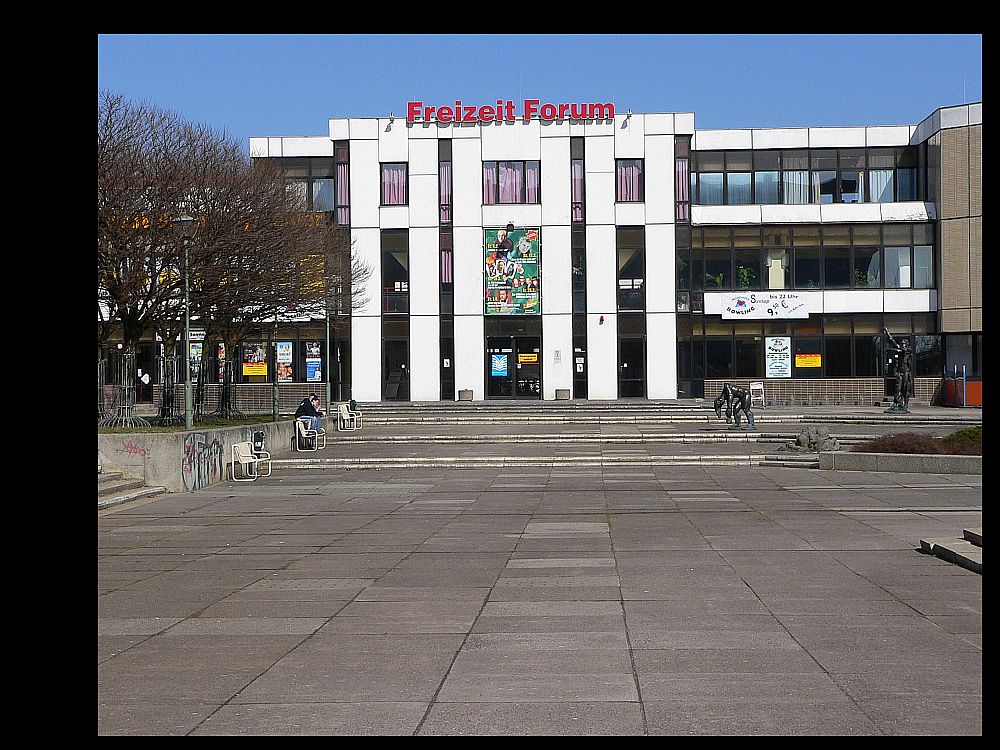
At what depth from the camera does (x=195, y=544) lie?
1446 centimetres

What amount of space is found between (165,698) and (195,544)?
26.7ft

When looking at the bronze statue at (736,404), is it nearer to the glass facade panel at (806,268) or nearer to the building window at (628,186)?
the building window at (628,186)

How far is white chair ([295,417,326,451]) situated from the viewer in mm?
32750

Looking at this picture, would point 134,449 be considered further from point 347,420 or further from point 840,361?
point 840,361

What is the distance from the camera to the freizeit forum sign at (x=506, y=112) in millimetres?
50625

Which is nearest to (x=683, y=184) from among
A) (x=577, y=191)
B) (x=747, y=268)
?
(x=577, y=191)

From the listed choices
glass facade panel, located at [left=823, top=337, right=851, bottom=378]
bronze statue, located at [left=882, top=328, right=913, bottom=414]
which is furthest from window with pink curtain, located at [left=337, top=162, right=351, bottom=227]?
bronze statue, located at [left=882, top=328, right=913, bottom=414]

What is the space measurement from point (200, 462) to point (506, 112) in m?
31.3

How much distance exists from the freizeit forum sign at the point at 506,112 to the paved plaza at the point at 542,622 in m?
35.2

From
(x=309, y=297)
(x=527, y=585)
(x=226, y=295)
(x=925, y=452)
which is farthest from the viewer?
(x=309, y=297)

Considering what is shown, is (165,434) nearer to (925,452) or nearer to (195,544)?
(195,544)

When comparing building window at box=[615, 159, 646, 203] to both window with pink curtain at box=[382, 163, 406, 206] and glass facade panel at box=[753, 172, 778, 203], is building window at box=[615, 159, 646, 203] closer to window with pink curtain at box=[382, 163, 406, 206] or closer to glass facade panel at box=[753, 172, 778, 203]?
glass facade panel at box=[753, 172, 778, 203]

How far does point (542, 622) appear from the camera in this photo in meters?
8.91
